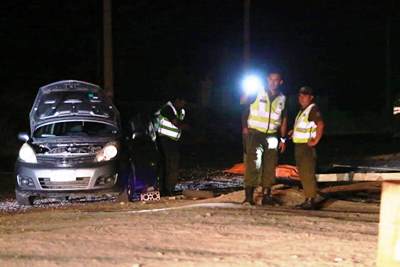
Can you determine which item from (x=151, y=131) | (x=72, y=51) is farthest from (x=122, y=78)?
(x=151, y=131)

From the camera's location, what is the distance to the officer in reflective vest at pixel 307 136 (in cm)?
895

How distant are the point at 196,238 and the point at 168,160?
522 cm

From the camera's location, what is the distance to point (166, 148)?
11523 millimetres

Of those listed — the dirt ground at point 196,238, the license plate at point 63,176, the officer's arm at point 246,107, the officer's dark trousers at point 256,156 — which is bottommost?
the license plate at point 63,176

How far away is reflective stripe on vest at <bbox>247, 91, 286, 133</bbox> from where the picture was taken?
29.8 feet

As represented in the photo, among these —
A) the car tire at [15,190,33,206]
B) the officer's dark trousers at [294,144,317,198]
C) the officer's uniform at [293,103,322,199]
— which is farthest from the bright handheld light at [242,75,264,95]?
the car tire at [15,190,33,206]

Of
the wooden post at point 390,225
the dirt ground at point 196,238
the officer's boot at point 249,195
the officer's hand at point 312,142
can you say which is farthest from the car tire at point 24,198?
the wooden post at point 390,225

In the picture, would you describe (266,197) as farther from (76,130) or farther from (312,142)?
(76,130)

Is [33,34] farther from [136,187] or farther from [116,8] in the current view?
[136,187]

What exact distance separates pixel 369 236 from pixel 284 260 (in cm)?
133

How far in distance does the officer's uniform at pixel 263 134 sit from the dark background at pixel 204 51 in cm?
1705

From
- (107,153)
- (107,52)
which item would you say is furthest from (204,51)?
(107,153)

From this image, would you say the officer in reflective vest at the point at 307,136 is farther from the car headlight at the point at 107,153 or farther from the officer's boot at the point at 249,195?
the car headlight at the point at 107,153

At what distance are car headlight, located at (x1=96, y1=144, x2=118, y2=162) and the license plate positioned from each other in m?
0.45
